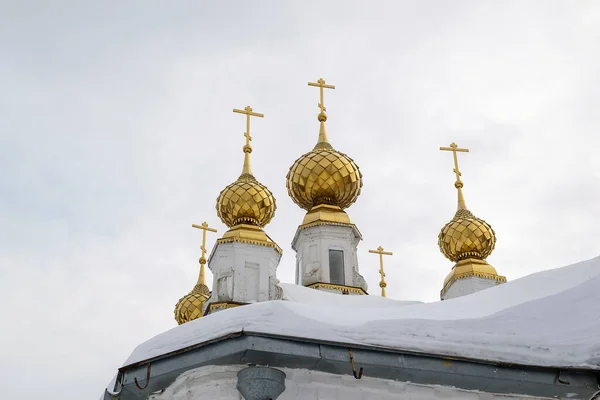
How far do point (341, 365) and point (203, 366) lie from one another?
0.87 m

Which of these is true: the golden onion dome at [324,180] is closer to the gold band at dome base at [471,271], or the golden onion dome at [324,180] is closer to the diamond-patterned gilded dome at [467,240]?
the diamond-patterned gilded dome at [467,240]

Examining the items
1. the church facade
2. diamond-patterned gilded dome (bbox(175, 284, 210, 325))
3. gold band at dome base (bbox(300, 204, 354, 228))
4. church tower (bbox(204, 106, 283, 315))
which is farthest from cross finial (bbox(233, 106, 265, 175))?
the church facade

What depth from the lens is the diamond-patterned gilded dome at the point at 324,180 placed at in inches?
612

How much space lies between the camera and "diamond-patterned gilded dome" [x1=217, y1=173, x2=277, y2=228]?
14.7 meters

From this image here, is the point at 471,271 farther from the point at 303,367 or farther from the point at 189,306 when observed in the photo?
the point at 303,367

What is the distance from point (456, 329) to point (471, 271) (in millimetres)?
11269

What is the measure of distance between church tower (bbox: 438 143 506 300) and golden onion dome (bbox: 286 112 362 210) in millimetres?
2325

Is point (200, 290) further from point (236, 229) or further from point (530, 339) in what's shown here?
point (530, 339)

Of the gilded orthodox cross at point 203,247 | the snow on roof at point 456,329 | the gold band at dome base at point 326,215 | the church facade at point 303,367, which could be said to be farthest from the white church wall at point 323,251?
the snow on roof at point 456,329

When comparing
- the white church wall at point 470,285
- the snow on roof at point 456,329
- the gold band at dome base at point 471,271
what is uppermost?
the gold band at dome base at point 471,271

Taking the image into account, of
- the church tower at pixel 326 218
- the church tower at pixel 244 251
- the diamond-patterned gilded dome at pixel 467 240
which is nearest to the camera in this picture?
the church tower at pixel 244 251

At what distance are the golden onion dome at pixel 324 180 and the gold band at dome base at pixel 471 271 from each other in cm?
260

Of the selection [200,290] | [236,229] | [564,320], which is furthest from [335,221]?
[564,320]

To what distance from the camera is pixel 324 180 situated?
15516 mm
